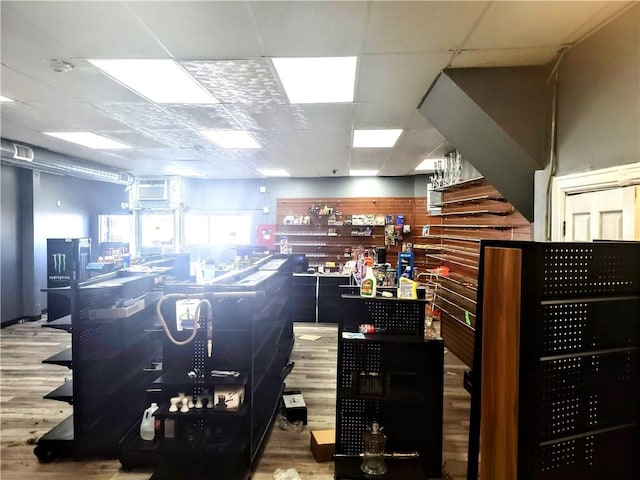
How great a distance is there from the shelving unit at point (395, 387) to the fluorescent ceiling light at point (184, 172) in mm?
6460

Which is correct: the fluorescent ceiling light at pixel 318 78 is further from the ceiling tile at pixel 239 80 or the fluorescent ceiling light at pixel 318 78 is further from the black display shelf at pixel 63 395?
the black display shelf at pixel 63 395

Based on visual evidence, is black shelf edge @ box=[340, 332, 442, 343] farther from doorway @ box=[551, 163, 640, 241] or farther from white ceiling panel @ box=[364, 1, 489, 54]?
white ceiling panel @ box=[364, 1, 489, 54]

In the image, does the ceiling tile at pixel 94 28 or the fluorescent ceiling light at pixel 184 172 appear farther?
the fluorescent ceiling light at pixel 184 172

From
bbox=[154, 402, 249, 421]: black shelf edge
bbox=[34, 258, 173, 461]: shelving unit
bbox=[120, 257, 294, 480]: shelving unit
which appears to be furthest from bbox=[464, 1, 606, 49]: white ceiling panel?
bbox=[34, 258, 173, 461]: shelving unit

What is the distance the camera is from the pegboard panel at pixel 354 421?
2.96m

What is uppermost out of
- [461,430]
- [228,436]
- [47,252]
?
[47,252]

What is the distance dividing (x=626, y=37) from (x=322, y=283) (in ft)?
19.3

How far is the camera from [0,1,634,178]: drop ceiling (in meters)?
2.04

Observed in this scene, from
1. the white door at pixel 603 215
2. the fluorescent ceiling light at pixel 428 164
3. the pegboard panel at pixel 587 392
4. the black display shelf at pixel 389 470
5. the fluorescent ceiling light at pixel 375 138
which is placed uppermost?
the fluorescent ceiling light at pixel 428 164

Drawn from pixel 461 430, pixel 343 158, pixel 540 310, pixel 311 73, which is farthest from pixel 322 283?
pixel 540 310

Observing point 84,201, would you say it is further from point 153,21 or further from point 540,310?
point 540,310

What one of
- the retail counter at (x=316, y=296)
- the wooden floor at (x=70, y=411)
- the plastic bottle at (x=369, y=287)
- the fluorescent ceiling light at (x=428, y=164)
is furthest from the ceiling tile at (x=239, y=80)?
the retail counter at (x=316, y=296)

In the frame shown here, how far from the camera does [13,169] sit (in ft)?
21.9

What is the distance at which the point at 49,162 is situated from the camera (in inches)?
235
